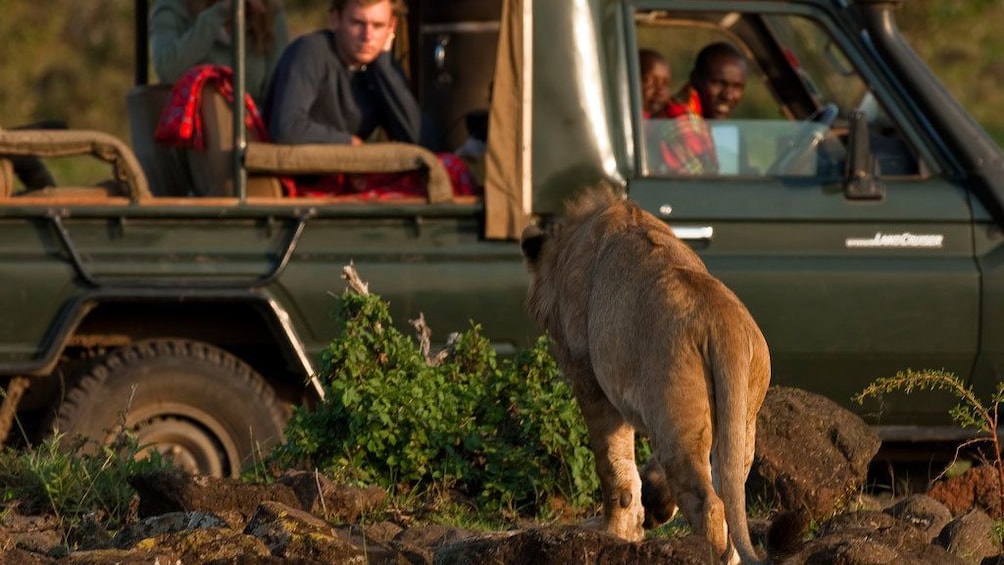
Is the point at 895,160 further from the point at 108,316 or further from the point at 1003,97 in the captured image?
the point at 1003,97

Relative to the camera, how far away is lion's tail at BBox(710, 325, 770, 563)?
3.92 m

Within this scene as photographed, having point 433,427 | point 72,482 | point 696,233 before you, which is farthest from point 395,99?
point 72,482

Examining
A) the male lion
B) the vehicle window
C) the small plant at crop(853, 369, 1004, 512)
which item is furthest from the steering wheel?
the male lion

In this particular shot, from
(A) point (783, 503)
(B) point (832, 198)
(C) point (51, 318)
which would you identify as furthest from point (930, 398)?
(C) point (51, 318)

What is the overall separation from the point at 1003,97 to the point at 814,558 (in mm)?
22035

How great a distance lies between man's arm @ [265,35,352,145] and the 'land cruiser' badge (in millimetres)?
1785

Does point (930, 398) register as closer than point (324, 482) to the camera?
No

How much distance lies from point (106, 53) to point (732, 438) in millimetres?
Result: 19970

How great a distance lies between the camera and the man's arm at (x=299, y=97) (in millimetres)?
6516

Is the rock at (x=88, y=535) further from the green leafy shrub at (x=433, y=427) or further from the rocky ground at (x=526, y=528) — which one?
the green leafy shrub at (x=433, y=427)

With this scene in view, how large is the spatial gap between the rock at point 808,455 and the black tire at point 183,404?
6.02 feet

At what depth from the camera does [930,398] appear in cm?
640

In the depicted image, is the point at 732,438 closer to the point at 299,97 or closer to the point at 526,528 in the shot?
the point at 526,528

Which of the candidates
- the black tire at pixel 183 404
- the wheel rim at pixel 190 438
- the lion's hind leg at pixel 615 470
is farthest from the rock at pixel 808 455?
the wheel rim at pixel 190 438
